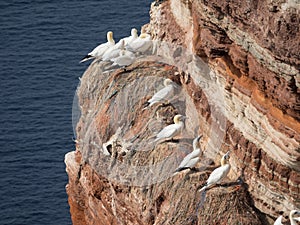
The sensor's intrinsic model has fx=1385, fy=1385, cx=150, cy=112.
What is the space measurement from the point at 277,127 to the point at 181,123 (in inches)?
243

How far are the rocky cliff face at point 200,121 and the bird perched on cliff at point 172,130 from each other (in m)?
0.32

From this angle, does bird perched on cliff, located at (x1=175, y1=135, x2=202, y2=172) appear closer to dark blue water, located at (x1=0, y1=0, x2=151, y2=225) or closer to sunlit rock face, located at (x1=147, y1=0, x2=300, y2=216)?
sunlit rock face, located at (x1=147, y1=0, x2=300, y2=216)

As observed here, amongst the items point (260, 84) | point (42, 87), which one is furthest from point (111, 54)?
point (42, 87)

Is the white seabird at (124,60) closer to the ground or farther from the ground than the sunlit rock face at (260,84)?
closer to the ground

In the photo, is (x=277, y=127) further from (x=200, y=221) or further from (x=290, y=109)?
(x=200, y=221)

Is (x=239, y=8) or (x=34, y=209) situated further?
(x=34, y=209)

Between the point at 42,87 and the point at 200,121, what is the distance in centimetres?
2452

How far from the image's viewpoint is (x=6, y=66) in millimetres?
67875

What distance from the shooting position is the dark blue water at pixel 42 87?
184 ft

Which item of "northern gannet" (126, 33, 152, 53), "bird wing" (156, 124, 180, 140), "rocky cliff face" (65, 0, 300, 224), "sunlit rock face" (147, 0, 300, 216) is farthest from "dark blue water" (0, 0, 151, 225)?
"sunlit rock face" (147, 0, 300, 216)

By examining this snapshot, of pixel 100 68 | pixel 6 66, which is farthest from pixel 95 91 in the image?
pixel 6 66

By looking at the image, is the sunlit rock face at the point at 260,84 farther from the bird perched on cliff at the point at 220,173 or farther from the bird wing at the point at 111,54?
the bird wing at the point at 111,54

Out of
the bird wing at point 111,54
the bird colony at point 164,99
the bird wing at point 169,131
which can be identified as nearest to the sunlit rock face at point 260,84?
the bird colony at point 164,99

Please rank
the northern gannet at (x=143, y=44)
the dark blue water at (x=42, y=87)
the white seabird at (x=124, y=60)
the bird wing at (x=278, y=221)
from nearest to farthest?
the bird wing at (x=278, y=221) < the white seabird at (x=124, y=60) < the northern gannet at (x=143, y=44) < the dark blue water at (x=42, y=87)
